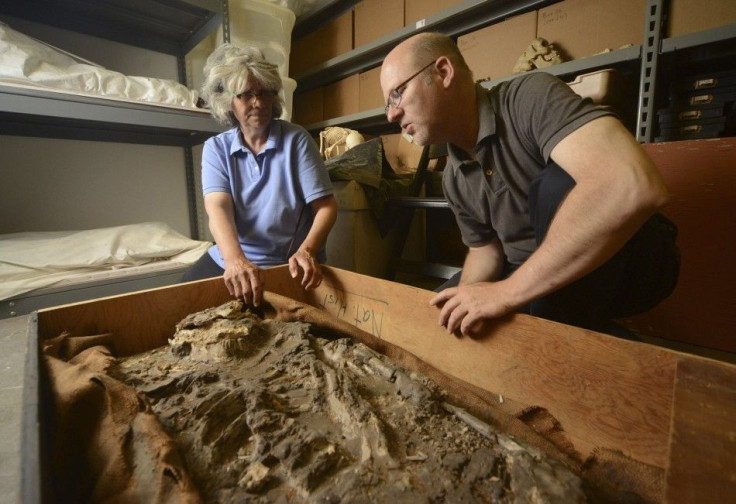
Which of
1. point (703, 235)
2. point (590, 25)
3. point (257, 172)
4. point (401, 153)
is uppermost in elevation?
point (590, 25)

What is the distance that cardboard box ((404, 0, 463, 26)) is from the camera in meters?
1.86

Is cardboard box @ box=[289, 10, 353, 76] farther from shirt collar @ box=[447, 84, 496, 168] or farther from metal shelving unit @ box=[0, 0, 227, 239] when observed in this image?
shirt collar @ box=[447, 84, 496, 168]

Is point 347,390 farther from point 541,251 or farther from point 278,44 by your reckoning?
point 278,44

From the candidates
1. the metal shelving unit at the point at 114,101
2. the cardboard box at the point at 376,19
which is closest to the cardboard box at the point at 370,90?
the cardboard box at the point at 376,19

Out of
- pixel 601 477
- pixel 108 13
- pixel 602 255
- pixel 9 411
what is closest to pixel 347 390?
pixel 601 477

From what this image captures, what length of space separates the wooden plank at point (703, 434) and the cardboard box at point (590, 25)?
1461 millimetres

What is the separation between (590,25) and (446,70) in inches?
39.6

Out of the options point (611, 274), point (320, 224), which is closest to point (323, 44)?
point (320, 224)

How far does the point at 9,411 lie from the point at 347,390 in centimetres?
113

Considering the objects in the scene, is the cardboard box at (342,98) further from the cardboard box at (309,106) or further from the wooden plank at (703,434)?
the wooden plank at (703,434)

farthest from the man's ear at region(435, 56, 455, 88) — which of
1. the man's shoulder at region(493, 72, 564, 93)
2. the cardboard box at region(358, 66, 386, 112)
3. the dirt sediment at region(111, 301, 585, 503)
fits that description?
the cardboard box at region(358, 66, 386, 112)

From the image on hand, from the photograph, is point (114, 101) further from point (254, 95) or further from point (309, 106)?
point (309, 106)

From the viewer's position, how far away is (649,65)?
122 cm

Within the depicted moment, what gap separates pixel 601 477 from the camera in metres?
0.48
